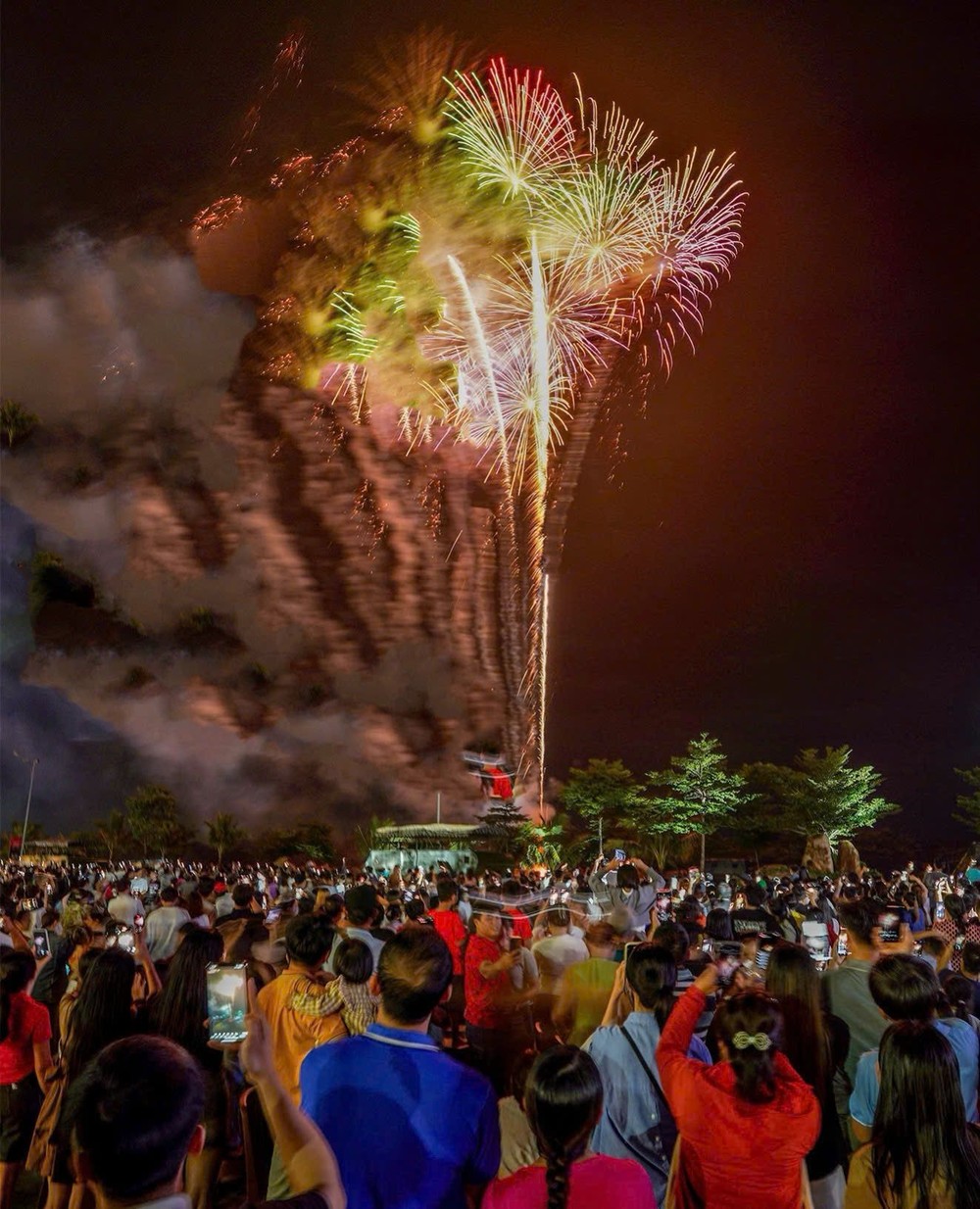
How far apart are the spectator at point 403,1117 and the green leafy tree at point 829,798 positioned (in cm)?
4297

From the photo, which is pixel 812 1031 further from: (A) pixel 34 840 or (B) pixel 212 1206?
(A) pixel 34 840

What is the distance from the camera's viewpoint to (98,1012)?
11.8ft

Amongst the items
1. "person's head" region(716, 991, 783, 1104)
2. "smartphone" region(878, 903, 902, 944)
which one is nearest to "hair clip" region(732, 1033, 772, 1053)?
"person's head" region(716, 991, 783, 1104)

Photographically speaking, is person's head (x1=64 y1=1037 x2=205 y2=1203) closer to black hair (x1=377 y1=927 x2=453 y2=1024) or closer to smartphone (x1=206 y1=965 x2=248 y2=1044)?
smartphone (x1=206 y1=965 x2=248 y2=1044)

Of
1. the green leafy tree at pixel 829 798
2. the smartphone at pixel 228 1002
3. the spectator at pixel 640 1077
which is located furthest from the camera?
the green leafy tree at pixel 829 798

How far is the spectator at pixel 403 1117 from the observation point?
2232mm

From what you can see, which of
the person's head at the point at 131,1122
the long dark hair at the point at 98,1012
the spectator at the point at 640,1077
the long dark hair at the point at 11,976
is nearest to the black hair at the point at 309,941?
the long dark hair at the point at 98,1012

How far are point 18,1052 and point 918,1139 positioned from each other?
3.95 m

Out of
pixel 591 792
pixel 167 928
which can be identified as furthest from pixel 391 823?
pixel 167 928

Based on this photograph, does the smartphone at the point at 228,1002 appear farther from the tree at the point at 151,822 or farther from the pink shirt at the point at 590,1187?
the tree at the point at 151,822

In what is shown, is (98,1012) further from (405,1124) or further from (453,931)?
(453,931)

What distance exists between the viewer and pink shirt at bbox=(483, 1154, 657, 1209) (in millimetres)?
2016

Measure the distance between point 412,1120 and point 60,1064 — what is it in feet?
8.59

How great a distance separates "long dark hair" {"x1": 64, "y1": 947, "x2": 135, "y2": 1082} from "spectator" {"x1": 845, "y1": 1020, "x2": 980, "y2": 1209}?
2.80m
